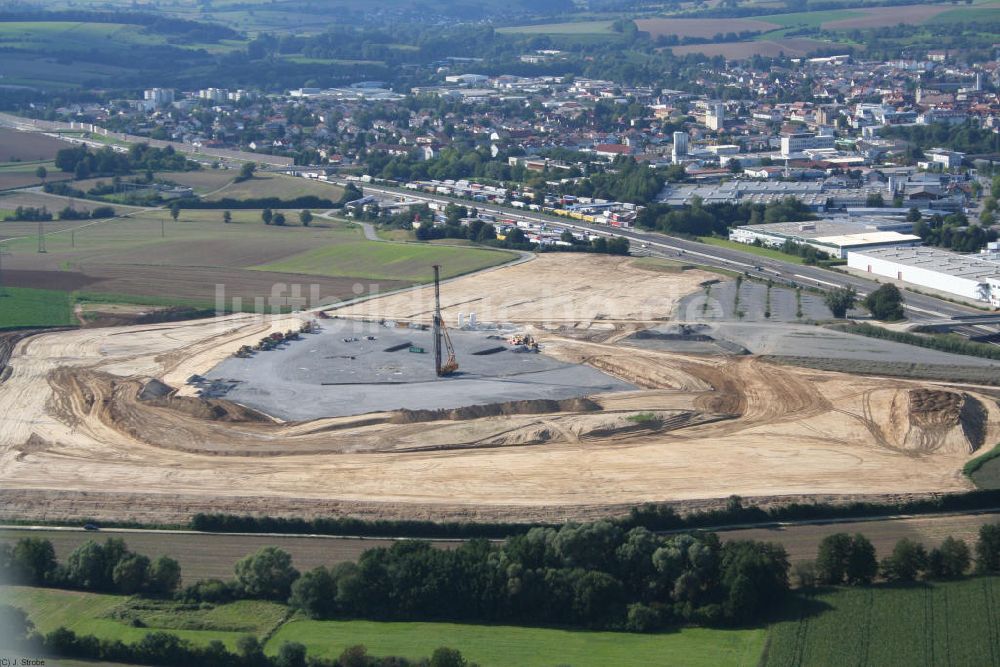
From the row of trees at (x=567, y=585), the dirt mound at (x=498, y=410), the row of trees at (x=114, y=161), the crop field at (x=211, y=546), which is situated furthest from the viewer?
the row of trees at (x=114, y=161)

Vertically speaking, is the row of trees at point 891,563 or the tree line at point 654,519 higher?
the row of trees at point 891,563

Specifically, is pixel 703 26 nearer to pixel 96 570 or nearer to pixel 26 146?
pixel 26 146

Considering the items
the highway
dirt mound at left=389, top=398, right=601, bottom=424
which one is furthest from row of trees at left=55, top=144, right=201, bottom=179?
dirt mound at left=389, top=398, right=601, bottom=424

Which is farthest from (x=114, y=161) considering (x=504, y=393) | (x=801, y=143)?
(x=504, y=393)

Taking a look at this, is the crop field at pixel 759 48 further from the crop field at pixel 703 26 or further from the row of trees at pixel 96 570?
the row of trees at pixel 96 570

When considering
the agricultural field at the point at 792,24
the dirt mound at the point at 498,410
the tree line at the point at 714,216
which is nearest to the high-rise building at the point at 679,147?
the tree line at the point at 714,216

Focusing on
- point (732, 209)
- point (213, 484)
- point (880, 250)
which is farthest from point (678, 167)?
point (213, 484)

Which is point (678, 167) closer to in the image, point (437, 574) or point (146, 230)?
point (146, 230)
